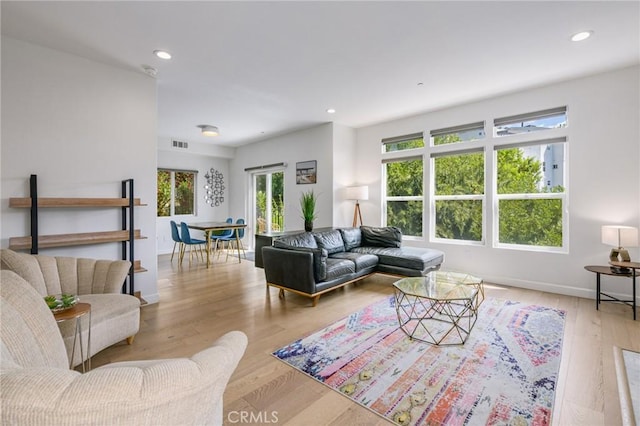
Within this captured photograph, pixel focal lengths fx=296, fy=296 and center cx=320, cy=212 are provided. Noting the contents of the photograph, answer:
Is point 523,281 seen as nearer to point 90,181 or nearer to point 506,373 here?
point 506,373

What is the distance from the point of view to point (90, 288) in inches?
99.3

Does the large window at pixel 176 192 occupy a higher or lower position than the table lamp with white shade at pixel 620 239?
higher

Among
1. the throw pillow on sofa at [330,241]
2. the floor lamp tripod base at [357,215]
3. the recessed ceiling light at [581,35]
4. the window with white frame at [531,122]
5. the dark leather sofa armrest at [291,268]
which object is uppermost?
the recessed ceiling light at [581,35]

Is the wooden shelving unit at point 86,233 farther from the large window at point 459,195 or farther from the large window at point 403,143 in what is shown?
the large window at point 459,195

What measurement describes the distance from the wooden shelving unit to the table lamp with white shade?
518 cm

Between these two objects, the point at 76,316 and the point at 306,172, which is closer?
the point at 76,316

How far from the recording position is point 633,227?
332 cm

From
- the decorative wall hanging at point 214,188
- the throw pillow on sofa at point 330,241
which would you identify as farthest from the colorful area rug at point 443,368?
the decorative wall hanging at point 214,188

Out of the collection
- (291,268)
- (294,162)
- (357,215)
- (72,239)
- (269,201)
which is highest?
(294,162)

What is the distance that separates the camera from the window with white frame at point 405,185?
17.3 feet

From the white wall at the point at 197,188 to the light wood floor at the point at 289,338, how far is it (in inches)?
106

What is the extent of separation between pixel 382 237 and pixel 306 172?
2.19 m

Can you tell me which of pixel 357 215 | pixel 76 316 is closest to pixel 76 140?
pixel 76 316

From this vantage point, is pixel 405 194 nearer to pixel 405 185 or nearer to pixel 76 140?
pixel 405 185
